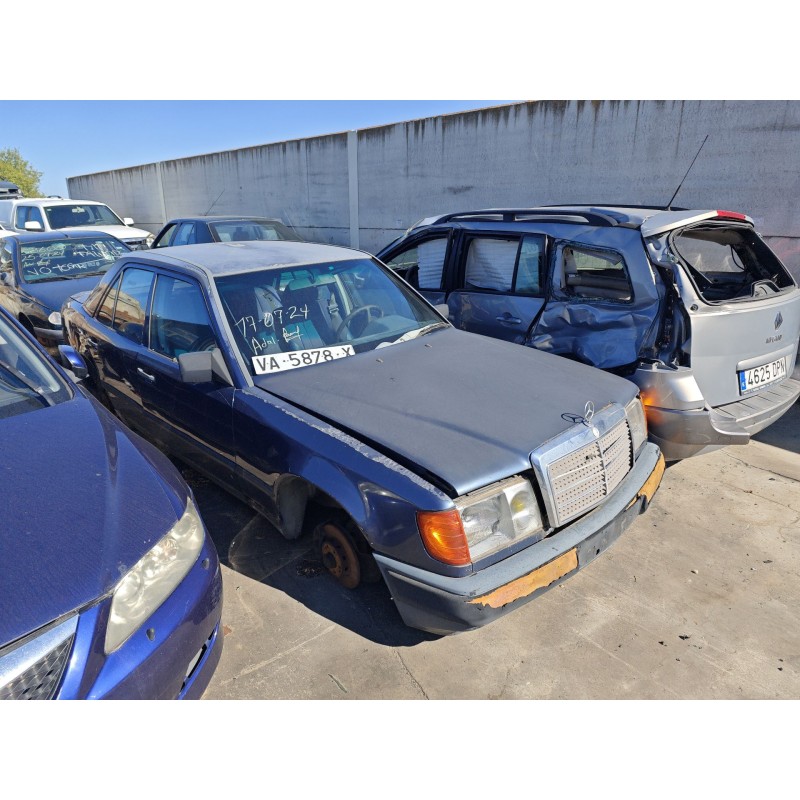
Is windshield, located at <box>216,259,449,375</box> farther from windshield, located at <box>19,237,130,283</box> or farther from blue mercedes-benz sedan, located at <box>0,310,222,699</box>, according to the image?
windshield, located at <box>19,237,130,283</box>

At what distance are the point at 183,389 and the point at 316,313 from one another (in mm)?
881

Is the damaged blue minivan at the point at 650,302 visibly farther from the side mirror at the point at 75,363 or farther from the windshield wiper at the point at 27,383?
the windshield wiper at the point at 27,383

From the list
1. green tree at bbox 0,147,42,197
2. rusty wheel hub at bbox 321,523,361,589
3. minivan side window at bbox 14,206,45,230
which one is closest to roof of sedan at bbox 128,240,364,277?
rusty wheel hub at bbox 321,523,361,589

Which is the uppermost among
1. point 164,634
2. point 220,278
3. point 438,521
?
point 220,278

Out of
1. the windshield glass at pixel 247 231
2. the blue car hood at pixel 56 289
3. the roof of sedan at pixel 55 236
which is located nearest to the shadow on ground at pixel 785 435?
the windshield glass at pixel 247 231

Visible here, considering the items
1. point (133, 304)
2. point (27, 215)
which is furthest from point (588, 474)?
point (27, 215)

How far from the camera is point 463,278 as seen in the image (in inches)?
181

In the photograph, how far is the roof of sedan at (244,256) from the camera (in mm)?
3391

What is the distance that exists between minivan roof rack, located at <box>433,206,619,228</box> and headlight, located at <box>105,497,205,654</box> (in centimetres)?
313

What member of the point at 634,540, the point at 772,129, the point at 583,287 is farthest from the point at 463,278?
the point at 772,129

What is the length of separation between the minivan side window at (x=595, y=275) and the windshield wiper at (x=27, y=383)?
3210mm

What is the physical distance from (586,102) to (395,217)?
422 centimetres

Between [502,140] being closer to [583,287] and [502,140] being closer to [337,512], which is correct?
[583,287]

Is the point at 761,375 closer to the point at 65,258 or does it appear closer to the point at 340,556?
the point at 340,556
